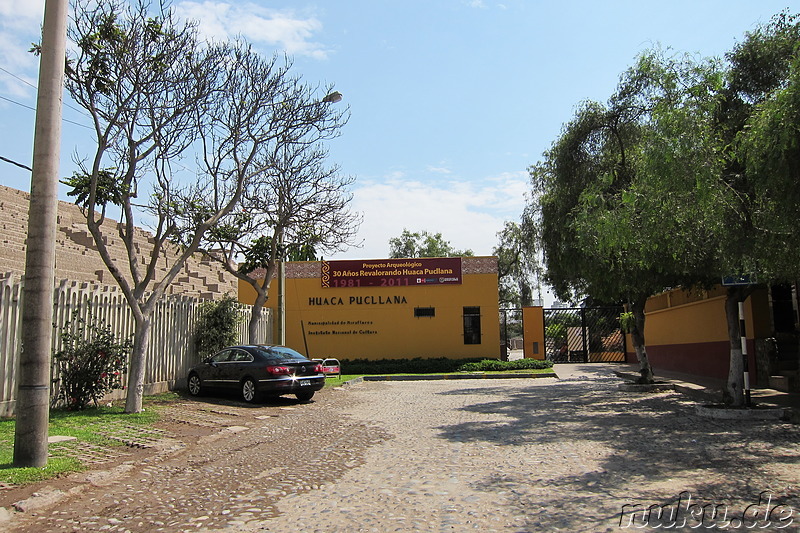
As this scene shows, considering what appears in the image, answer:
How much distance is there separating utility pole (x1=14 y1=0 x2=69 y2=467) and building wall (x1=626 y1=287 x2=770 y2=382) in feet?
51.4

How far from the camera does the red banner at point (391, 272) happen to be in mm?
28328

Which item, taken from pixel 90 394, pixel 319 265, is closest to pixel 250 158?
pixel 90 394

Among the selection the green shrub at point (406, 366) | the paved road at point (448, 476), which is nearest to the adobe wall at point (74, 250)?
the green shrub at point (406, 366)

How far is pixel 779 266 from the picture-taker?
9.70 m

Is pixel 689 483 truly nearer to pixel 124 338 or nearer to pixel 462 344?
pixel 124 338

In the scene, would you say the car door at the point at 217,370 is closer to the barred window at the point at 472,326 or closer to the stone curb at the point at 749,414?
the stone curb at the point at 749,414

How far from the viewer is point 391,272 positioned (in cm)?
2852

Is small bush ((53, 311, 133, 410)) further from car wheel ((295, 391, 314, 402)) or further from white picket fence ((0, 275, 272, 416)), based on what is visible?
car wheel ((295, 391, 314, 402))

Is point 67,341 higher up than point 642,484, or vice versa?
point 67,341

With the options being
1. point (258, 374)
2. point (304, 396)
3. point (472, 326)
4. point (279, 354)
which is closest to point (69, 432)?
point (258, 374)

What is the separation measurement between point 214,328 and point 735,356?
1294 cm

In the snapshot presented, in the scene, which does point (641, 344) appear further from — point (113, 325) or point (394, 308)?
point (113, 325)

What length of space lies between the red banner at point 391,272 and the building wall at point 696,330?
8499 millimetres

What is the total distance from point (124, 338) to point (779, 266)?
12767mm
